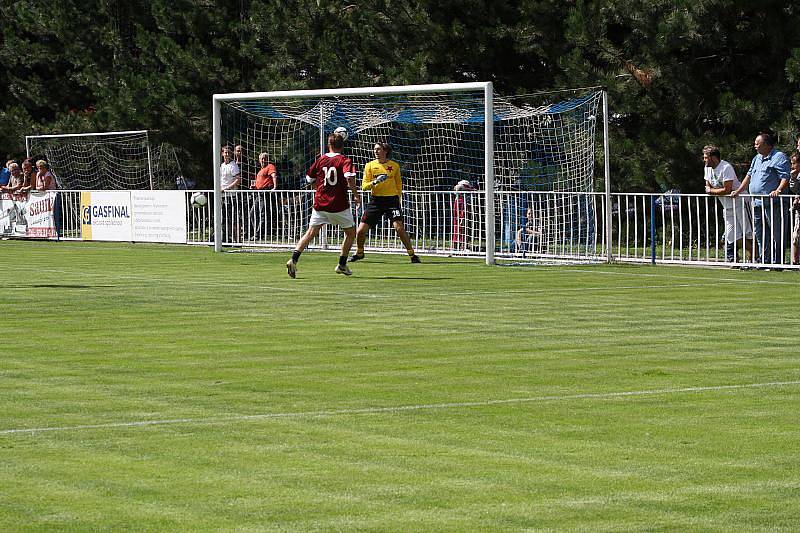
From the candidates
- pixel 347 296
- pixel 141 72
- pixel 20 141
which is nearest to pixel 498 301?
pixel 347 296

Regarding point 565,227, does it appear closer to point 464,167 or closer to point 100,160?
point 464,167

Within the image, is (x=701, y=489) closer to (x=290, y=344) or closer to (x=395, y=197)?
(x=290, y=344)

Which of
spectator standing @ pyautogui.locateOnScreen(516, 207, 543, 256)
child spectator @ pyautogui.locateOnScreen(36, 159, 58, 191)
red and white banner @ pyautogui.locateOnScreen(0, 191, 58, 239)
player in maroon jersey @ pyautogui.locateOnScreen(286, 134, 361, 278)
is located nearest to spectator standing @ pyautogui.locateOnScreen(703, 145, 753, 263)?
spectator standing @ pyautogui.locateOnScreen(516, 207, 543, 256)

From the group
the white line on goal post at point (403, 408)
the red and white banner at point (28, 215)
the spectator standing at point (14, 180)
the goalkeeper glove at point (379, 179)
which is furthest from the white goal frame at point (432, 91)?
the white line on goal post at point (403, 408)

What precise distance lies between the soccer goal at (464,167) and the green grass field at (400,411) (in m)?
7.27

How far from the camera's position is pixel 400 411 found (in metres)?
9.98

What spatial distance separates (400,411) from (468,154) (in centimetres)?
2192

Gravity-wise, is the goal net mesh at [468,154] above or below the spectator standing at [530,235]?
above

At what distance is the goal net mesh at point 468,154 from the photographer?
87.7 ft

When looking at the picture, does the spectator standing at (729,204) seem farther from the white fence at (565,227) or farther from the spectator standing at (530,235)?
the spectator standing at (530,235)

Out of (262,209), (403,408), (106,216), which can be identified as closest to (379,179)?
(262,209)

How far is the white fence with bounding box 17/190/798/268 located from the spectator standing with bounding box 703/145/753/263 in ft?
0.10

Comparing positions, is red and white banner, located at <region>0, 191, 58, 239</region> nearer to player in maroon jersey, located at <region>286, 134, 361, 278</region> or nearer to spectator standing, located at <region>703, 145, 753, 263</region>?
player in maroon jersey, located at <region>286, 134, 361, 278</region>

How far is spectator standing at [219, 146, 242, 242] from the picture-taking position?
30.9m
